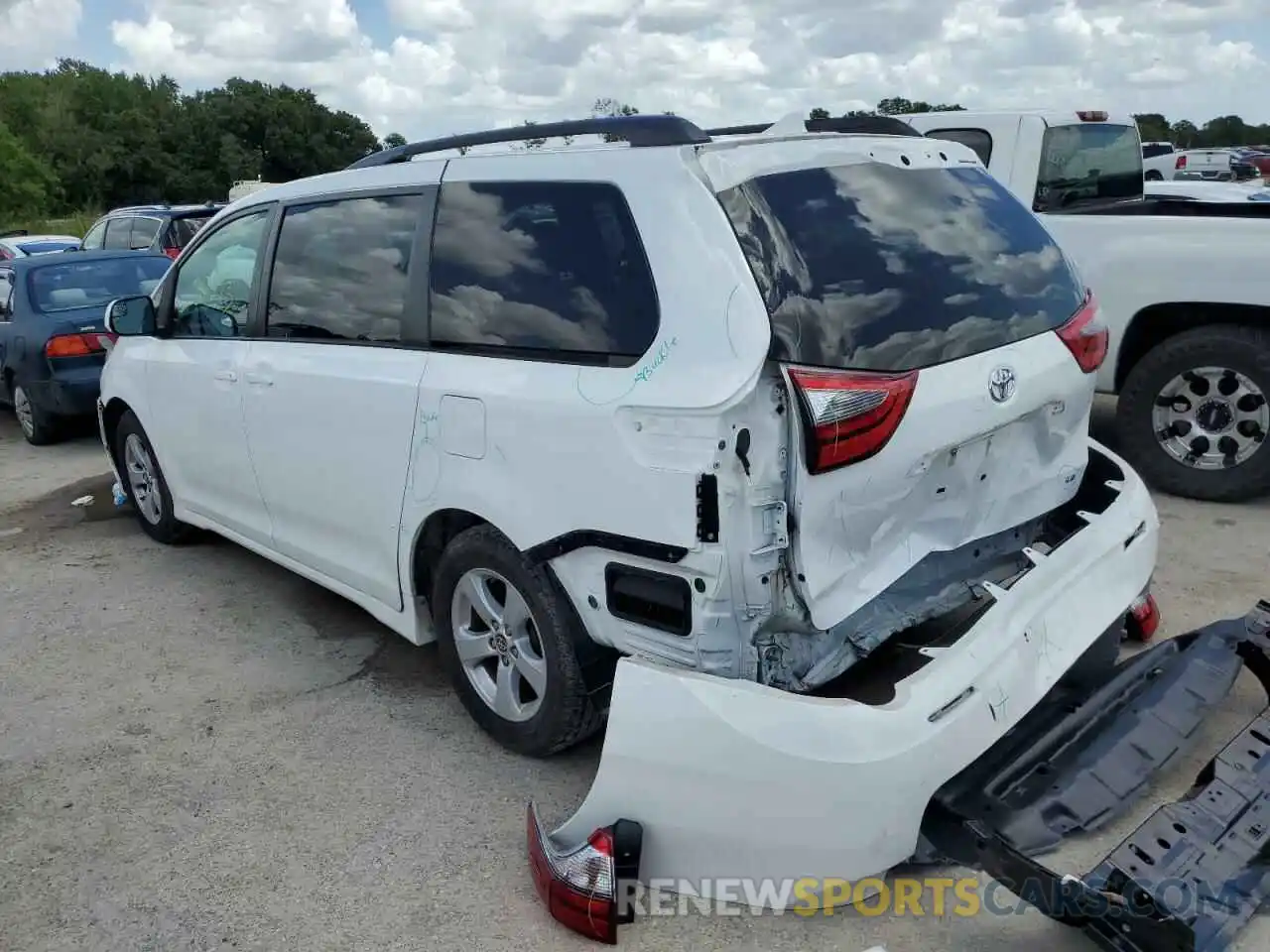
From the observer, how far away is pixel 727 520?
8.30ft

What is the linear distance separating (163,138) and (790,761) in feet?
259

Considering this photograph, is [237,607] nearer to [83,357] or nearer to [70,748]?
[70,748]

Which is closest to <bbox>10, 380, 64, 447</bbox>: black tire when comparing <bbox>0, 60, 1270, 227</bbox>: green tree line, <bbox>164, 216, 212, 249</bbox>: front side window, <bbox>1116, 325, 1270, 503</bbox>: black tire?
<bbox>164, 216, 212, 249</bbox>: front side window

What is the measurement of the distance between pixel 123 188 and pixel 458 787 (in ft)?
247

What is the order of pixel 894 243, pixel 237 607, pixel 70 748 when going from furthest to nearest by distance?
pixel 237 607 → pixel 70 748 → pixel 894 243

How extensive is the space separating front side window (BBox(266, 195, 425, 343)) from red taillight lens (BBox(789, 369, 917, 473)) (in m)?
1.57

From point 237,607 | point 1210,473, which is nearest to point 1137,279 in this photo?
point 1210,473

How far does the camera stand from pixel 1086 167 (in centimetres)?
659

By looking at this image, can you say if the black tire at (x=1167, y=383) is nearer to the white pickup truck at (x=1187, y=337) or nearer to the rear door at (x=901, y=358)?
the white pickup truck at (x=1187, y=337)

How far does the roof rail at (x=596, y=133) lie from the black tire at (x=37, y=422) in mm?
6025

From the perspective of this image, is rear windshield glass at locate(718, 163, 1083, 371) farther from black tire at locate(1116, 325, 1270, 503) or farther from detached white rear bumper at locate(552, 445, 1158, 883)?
black tire at locate(1116, 325, 1270, 503)

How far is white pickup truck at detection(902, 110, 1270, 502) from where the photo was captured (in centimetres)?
528

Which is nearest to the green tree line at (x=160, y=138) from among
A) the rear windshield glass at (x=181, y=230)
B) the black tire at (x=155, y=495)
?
the rear windshield glass at (x=181, y=230)

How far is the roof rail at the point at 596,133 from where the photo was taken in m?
2.85
